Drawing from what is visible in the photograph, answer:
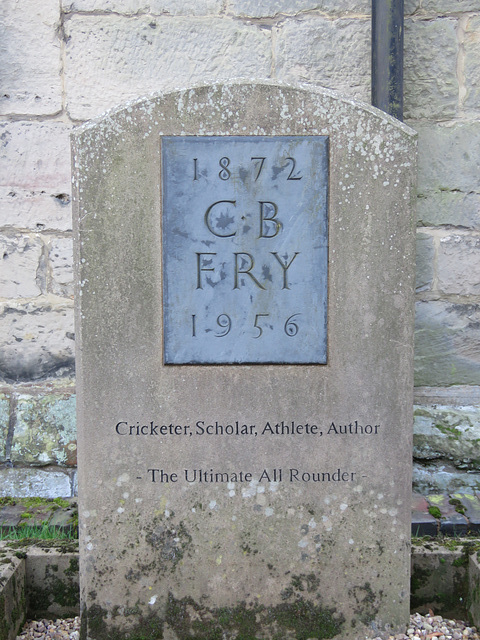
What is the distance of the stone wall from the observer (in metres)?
2.65

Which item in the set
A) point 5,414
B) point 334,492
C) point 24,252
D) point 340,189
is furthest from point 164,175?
point 5,414

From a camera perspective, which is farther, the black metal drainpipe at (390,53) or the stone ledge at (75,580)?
the black metal drainpipe at (390,53)

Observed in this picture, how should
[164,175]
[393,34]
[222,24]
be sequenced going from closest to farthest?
[164,175] → [393,34] → [222,24]

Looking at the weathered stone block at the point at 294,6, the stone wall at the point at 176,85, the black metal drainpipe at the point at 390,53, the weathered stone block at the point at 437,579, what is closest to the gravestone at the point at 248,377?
the weathered stone block at the point at 437,579

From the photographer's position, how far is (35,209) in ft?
8.87

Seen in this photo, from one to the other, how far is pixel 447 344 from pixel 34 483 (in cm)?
213

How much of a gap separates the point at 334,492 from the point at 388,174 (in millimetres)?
989

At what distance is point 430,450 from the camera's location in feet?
8.81

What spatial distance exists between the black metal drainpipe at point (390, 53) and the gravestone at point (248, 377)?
37.4 inches

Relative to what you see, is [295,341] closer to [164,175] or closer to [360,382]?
[360,382]

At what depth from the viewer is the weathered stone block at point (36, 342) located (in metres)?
2.74

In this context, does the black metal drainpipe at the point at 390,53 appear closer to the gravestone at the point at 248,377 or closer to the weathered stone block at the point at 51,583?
the gravestone at the point at 248,377

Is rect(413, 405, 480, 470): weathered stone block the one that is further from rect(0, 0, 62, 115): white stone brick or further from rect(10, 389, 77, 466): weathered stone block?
rect(0, 0, 62, 115): white stone brick

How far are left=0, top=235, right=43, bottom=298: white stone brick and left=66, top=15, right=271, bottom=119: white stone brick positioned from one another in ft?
2.20
